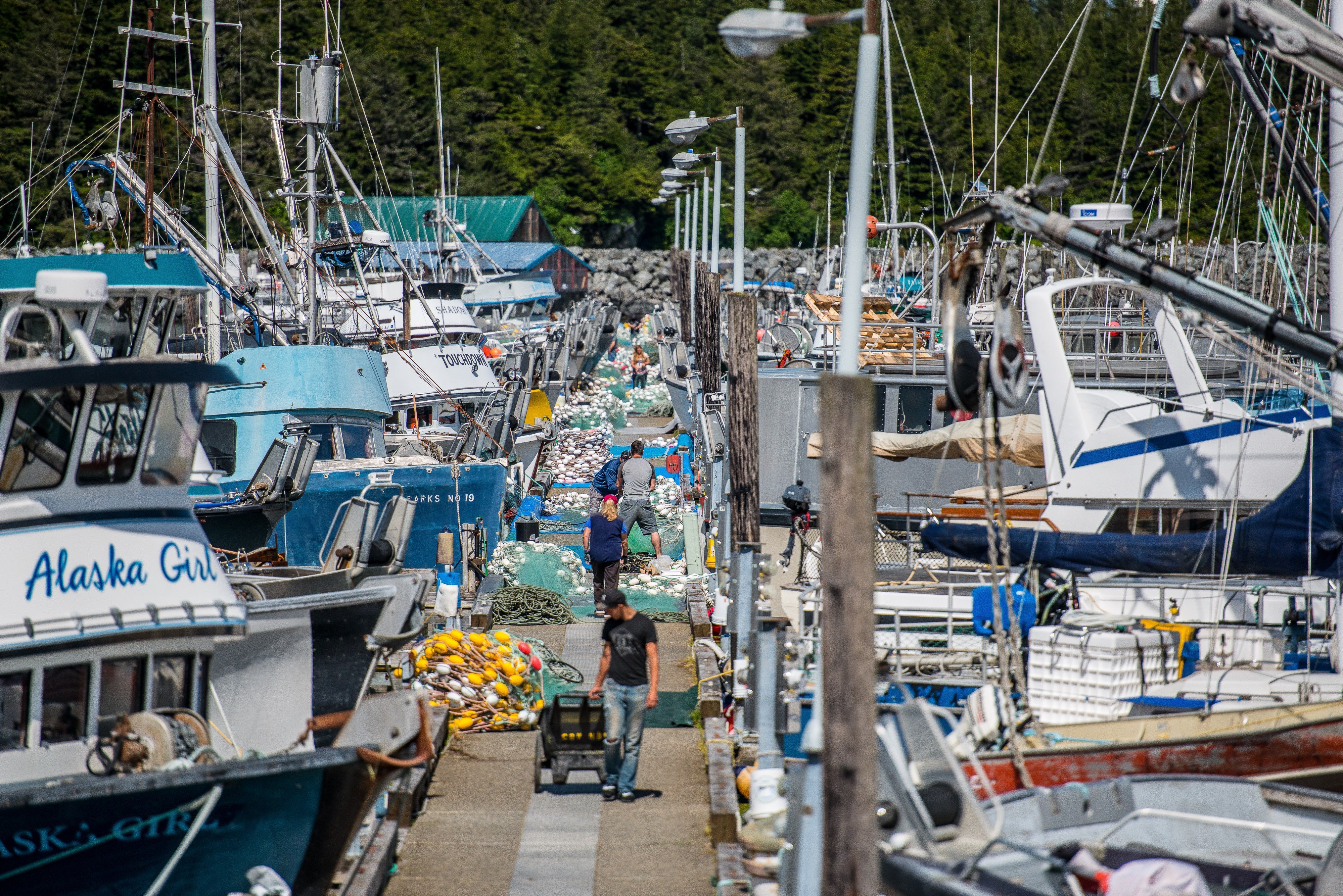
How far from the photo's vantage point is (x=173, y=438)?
855 centimetres

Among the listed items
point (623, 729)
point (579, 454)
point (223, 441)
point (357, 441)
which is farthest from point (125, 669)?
point (579, 454)

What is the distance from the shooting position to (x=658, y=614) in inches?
612

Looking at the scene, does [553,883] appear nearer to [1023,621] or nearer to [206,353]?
[1023,621]

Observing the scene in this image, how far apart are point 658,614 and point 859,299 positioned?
9.39m

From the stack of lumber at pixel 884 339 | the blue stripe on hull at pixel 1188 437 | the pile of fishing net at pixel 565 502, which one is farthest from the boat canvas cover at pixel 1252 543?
the pile of fishing net at pixel 565 502

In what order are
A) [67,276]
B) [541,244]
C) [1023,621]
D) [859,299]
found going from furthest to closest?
[541,244]
[1023,621]
[67,276]
[859,299]

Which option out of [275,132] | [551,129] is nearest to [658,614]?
[275,132]

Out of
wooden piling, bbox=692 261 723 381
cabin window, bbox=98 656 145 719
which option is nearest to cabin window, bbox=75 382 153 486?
cabin window, bbox=98 656 145 719

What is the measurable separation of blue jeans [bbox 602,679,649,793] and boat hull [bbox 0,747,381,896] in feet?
7.81

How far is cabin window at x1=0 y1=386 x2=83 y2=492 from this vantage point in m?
7.93

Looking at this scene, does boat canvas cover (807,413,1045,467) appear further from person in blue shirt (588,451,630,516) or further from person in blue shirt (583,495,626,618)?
person in blue shirt (588,451,630,516)

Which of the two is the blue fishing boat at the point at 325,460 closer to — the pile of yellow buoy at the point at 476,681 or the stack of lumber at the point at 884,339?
the stack of lumber at the point at 884,339

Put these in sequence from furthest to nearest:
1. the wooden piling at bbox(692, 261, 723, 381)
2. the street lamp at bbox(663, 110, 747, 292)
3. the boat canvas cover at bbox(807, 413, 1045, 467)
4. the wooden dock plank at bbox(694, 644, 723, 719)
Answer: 1. the wooden piling at bbox(692, 261, 723, 381)
2. the street lamp at bbox(663, 110, 747, 292)
3. the boat canvas cover at bbox(807, 413, 1045, 467)
4. the wooden dock plank at bbox(694, 644, 723, 719)

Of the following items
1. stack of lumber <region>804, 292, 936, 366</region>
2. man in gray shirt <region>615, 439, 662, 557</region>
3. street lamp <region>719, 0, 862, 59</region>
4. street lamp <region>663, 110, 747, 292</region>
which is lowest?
man in gray shirt <region>615, 439, 662, 557</region>
